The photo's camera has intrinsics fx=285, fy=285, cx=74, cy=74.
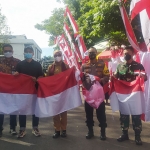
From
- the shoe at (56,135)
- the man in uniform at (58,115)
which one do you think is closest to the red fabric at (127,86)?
the man in uniform at (58,115)

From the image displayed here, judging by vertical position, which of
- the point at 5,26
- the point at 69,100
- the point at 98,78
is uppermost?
the point at 5,26

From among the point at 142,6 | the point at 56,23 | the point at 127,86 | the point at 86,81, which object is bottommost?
the point at 127,86

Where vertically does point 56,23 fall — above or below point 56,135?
above

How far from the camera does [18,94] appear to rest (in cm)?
630

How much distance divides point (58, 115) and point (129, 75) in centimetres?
176

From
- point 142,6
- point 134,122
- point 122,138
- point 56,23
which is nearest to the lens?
point 142,6

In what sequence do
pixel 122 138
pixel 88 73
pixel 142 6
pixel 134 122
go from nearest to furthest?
pixel 142 6 → pixel 134 122 → pixel 122 138 → pixel 88 73

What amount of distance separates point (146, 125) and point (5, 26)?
42591 mm

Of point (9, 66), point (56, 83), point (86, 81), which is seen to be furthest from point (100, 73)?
point (9, 66)

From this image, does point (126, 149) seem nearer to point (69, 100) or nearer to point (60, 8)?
point (69, 100)

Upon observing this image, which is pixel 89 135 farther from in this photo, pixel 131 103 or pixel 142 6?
pixel 142 6

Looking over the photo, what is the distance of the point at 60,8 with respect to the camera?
39.1 meters

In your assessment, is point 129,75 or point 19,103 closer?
point 129,75

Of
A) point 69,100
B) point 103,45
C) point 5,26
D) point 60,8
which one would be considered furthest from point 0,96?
point 5,26
